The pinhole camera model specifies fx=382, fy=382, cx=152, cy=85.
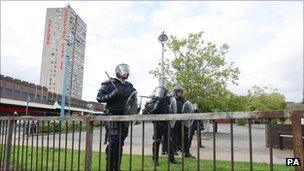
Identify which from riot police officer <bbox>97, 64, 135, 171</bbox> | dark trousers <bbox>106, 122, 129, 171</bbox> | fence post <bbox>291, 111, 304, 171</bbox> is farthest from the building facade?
fence post <bbox>291, 111, 304, 171</bbox>

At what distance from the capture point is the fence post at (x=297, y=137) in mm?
3090

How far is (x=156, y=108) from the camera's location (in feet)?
29.2

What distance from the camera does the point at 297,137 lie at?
123 inches

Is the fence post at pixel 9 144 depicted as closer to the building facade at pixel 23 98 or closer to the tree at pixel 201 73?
the tree at pixel 201 73

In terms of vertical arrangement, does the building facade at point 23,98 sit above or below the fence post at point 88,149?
above

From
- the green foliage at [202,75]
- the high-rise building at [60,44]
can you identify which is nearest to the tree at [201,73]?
the green foliage at [202,75]

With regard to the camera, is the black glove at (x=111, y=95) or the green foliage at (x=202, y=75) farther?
the green foliage at (x=202, y=75)

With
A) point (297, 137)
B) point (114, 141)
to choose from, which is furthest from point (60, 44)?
point (297, 137)

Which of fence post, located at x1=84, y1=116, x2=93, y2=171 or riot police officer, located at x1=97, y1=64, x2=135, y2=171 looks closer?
fence post, located at x1=84, y1=116, x2=93, y2=171

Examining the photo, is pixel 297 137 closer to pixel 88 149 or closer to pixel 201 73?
pixel 88 149

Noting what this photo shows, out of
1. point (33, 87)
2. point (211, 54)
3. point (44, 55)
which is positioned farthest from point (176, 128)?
point (33, 87)

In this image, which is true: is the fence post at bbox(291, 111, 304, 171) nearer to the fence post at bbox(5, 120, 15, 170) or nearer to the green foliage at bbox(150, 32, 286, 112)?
the fence post at bbox(5, 120, 15, 170)

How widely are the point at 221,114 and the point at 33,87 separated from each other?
9218cm

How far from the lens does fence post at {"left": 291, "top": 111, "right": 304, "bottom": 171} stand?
3.09m
